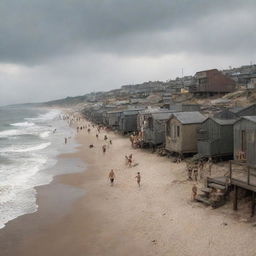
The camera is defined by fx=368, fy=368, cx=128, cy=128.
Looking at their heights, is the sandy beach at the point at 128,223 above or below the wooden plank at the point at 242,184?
below

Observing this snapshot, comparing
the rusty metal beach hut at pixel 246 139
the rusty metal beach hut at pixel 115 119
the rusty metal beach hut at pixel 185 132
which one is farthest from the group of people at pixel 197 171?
the rusty metal beach hut at pixel 115 119

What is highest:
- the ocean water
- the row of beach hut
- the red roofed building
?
the red roofed building

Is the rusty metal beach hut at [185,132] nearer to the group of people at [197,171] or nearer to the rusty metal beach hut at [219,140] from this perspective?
the rusty metal beach hut at [219,140]

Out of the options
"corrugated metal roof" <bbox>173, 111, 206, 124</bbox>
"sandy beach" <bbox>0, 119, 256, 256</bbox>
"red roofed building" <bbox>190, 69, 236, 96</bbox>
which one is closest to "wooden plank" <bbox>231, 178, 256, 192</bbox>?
"sandy beach" <bbox>0, 119, 256, 256</bbox>

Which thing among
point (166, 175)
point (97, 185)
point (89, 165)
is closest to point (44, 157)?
point (89, 165)

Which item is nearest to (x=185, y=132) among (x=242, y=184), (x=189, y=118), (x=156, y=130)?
(x=189, y=118)

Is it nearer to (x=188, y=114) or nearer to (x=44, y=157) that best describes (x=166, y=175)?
(x=188, y=114)

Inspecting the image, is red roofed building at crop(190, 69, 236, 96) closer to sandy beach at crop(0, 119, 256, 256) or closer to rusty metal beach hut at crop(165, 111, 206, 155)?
rusty metal beach hut at crop(165, 111, 206, 155)

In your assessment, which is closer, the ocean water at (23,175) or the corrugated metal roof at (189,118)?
the ocean water at (23,175)

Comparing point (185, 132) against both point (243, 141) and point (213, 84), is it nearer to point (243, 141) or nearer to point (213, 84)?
point (243, 141)
